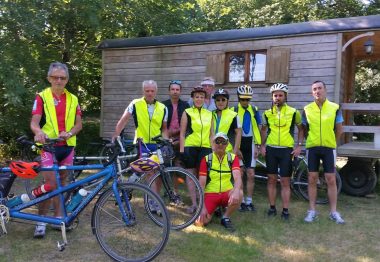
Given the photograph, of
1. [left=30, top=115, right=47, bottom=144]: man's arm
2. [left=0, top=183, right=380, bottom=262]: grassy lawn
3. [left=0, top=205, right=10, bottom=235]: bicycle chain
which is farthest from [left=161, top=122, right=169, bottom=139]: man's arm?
[left=0, top=205, right=10, bottom=235]: bicycle chain

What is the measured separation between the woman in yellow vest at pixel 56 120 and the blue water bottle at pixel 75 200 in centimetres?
25

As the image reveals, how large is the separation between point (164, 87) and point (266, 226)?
13.8 feet

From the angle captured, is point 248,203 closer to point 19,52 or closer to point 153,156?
point 153,156

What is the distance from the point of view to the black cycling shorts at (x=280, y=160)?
5.11m

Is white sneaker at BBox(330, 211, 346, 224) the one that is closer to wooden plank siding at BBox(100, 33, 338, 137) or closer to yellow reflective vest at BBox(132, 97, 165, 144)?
wooden plank siding at BBox(100, 33, 338, 137)

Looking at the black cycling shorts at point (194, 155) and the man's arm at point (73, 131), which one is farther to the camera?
the black cycling shorts at point (194, 155)

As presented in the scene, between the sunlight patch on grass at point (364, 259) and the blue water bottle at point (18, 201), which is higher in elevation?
the blue water bottle at point (18, 201)

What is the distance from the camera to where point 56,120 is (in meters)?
4.22

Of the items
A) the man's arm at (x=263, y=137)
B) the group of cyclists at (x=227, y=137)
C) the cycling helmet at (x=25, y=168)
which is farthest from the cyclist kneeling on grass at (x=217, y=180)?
the cycling helmet at (x=25, y=168)

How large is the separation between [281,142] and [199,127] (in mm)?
1085

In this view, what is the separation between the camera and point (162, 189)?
16.1ft

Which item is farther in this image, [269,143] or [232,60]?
[232,60]

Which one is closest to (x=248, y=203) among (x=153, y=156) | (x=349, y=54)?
(x=153, y=156)

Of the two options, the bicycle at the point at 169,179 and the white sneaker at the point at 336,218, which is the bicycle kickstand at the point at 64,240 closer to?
the bicycle at the point at 169,179
